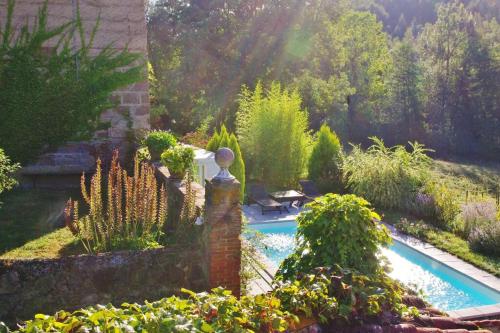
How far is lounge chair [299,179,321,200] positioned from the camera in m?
13.0

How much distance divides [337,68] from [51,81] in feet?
62.5

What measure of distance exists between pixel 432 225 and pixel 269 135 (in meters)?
4.80

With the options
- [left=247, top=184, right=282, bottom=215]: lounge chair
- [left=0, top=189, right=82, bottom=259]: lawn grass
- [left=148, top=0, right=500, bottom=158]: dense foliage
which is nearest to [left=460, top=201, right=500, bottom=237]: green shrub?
[left=247, top=184, right=282, bottom=215]: lounge chair

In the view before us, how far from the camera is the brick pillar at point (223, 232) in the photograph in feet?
15.0

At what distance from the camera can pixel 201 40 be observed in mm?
24562

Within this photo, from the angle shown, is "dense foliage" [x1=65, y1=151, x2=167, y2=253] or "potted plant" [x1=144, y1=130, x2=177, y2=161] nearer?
"dense foliage" [x1=65, y1=151, x2=167, y2=253]

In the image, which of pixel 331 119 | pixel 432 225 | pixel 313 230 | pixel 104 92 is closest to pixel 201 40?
pixel 331 119

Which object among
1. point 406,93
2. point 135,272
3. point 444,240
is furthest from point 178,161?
point 406,93

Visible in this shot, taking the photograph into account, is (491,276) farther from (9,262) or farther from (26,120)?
(26,120)

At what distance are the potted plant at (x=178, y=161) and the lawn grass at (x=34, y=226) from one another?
1.67 m

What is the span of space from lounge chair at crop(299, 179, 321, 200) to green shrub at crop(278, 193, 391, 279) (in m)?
8.83

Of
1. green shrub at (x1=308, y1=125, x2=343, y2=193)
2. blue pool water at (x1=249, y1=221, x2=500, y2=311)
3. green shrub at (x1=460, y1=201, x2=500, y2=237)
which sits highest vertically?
green shrub at (x1=308, y1=125, x2=343, y2=193)

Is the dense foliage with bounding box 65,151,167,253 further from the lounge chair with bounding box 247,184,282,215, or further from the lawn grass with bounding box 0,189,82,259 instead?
the lounge chair with bounding box 247,184,282,215

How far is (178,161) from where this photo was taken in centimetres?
715
